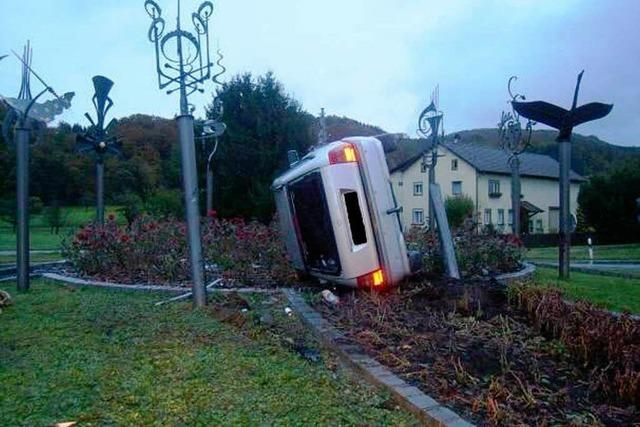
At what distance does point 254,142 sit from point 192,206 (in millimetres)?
18253

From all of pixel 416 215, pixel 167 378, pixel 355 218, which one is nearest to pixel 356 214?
pixel 355 218

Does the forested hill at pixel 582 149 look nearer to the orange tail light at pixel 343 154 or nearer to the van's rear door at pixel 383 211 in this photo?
the van's rear door at pixel 383 211

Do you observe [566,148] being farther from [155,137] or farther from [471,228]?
[155,137]

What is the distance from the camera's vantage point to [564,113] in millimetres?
8523

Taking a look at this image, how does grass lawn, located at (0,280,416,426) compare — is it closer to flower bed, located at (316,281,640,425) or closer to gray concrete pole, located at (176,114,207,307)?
flower bed, located at (316,281,640,425)

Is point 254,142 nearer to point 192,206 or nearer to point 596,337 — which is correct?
point 192,206

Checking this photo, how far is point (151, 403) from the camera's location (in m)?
2.85

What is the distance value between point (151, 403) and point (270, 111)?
21955 millimetres

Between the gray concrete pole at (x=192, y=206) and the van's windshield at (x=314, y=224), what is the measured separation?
1.12 m

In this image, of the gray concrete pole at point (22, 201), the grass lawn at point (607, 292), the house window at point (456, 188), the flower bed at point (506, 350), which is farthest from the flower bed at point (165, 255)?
the house window at point (456, 188)

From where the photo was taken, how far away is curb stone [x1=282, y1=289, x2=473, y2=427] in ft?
8.41

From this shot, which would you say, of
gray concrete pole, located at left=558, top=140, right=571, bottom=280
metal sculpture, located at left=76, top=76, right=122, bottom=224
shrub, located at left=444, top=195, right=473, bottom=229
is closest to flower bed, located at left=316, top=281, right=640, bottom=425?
gray concrete pole, located at left=558, top=140, right=571, bottom=280

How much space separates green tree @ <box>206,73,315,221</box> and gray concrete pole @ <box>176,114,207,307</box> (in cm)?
1591

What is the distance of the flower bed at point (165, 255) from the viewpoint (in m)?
7.67
